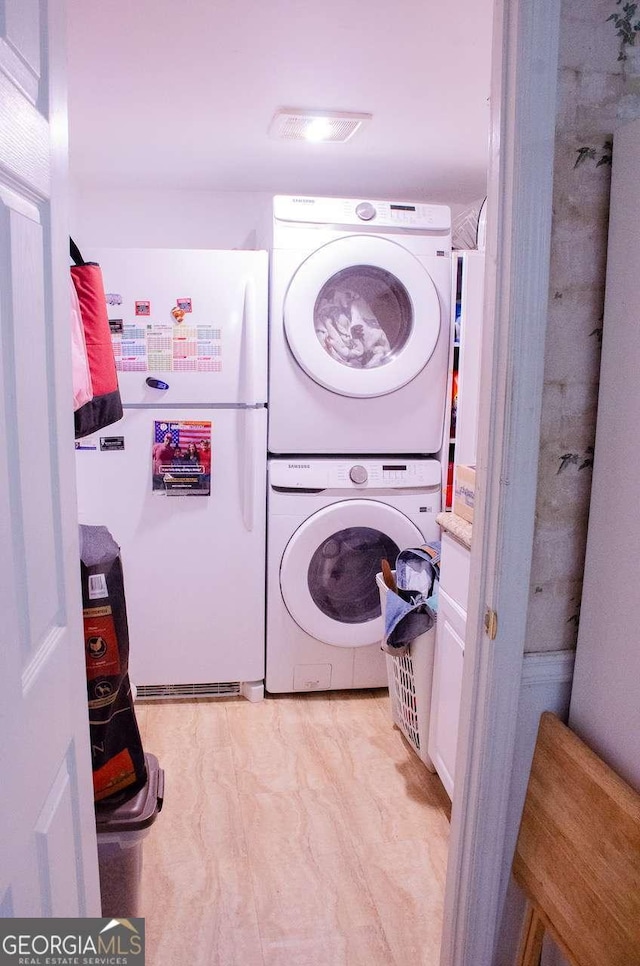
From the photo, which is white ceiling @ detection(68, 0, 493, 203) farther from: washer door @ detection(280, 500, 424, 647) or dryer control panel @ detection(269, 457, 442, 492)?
washer door @ detection(280, 500, 424, 647)

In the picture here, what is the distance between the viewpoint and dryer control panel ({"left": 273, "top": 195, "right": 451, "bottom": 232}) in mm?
2439

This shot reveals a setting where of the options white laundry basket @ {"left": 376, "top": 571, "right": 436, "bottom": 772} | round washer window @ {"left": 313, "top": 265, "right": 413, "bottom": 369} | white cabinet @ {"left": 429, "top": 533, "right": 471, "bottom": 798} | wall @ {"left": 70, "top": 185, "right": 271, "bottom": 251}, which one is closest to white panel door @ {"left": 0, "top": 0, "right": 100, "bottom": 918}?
white cabinet @ {"left": 429, "top": 533, "right": 471, "bottom": 798}

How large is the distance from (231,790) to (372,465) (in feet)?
3.97

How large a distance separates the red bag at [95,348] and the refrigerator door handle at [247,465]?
3.61ft

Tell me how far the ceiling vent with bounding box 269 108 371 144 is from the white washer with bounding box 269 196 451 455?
20 centimetres

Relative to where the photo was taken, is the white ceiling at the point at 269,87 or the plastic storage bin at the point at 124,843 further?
the white ceiling at the point at 269,87

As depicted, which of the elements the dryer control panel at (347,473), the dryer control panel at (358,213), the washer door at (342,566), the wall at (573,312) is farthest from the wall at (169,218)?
the wall at (573,312)

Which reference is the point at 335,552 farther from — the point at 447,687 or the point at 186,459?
the point at 447,687

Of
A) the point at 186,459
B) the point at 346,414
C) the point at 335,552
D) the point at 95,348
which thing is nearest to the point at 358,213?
the point at 346,414

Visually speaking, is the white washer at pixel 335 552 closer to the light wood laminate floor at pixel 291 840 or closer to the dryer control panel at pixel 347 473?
the dryer control panel at pixel 347 473

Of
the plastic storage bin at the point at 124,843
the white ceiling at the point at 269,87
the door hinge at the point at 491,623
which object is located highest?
the white ceiling at the point at 269,87

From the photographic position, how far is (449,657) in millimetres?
1963

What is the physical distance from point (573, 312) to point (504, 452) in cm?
26

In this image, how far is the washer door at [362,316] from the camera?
96.4 inches
